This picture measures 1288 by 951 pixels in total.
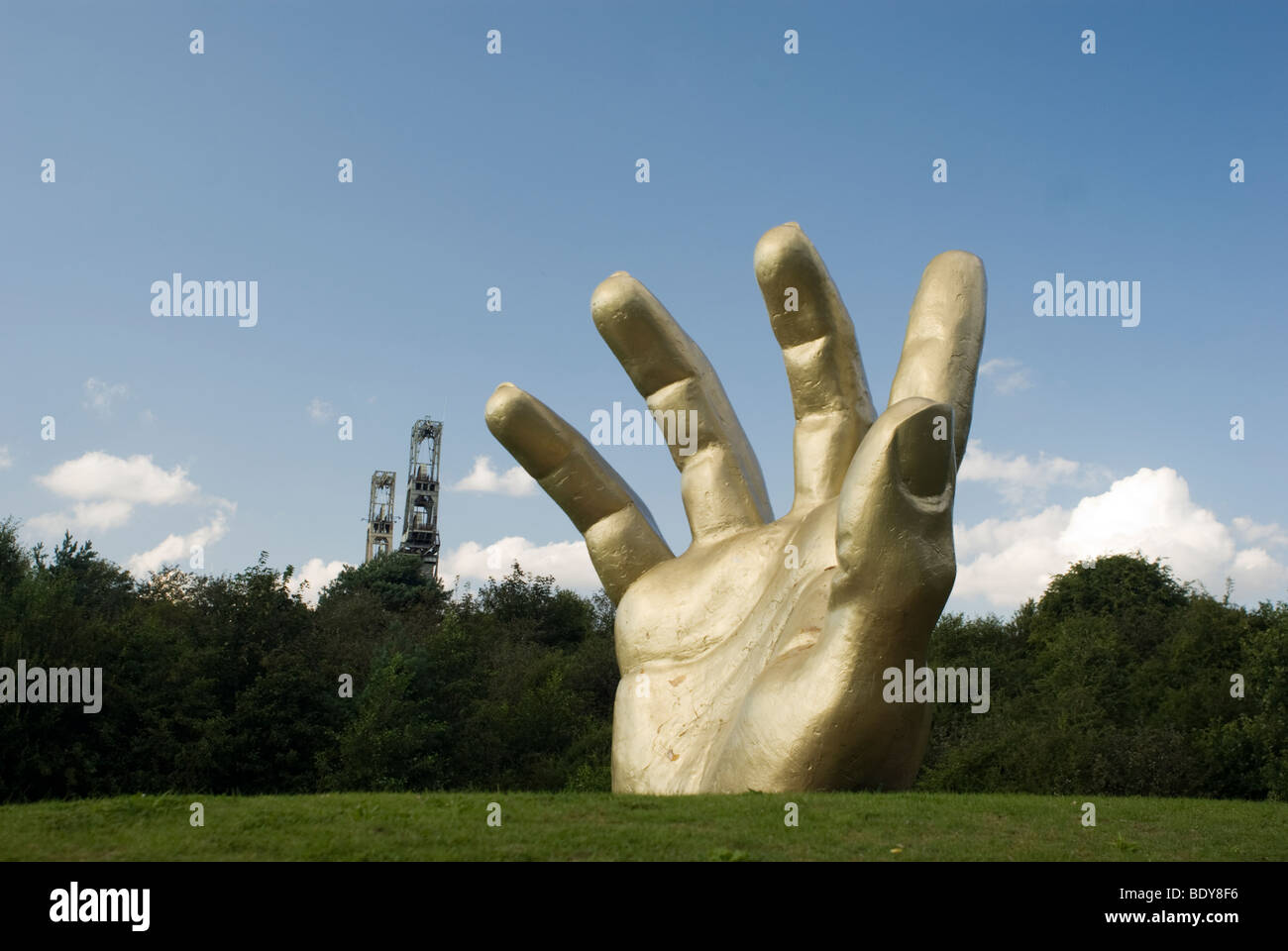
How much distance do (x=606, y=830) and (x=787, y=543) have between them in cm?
403

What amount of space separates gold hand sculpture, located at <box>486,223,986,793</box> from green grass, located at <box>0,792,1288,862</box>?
2.39ft

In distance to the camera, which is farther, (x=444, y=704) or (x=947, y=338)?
(x=444, y=704)

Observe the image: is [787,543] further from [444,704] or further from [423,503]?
[423,503]

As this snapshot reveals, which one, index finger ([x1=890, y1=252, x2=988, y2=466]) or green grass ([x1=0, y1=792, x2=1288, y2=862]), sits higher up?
index finger ([x1=890, y1=252, x2=988, y2=466])

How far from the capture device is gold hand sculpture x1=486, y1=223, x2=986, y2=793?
317 inches

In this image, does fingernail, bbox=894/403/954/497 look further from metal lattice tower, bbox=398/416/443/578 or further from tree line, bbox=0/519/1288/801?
metal lattice tower, bbox=398/416/443/578

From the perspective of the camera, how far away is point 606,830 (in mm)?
7230

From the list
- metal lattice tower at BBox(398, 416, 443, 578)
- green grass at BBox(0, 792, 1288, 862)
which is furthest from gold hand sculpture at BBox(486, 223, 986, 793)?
metal lattice tower at BBox(398, 416, 443, 578)

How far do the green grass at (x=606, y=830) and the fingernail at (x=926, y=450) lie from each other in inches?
97.5

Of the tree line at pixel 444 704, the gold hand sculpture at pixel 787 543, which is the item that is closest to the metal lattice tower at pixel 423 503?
the tree line at pixel 444 704

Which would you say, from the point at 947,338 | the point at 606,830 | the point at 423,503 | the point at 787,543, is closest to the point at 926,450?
the point at 947,338

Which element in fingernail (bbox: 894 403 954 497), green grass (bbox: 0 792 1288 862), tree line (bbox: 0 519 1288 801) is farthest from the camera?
tree line (bbox: 0 519 1288 801)

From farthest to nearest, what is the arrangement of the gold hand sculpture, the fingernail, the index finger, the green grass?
the index finger
the gold hand sculpture
the fingernail
the green grass
